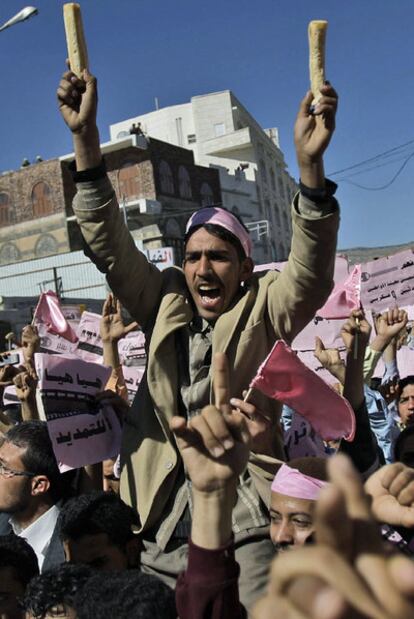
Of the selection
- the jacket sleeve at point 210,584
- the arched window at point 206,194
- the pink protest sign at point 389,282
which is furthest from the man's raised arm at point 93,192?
the arched window at point 206,194

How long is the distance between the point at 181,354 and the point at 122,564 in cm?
94

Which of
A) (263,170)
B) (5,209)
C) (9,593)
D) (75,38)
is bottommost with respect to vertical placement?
(9,593)

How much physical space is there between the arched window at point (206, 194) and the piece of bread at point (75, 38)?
4219 cm

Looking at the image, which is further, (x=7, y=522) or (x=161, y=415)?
(x=7, y=522)

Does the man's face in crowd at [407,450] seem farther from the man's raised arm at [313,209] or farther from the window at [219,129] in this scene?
the window at [219,129]

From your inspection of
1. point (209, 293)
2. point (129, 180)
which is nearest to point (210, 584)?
point (209, 293)

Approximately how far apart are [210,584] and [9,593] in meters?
1.50

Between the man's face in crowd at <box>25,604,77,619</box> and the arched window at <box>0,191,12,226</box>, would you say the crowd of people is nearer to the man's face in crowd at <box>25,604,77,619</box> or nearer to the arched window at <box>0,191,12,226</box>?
the man's face in crowd at <box>25,604,77,619</box>

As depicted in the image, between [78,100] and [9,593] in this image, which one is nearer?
[78,100]

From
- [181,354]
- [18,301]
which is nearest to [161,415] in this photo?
[181,354]

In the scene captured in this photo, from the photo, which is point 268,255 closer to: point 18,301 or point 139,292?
point 18,301

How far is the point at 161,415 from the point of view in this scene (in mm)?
2473

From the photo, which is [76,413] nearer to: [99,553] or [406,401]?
[99,553]

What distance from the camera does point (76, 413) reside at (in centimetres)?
322
